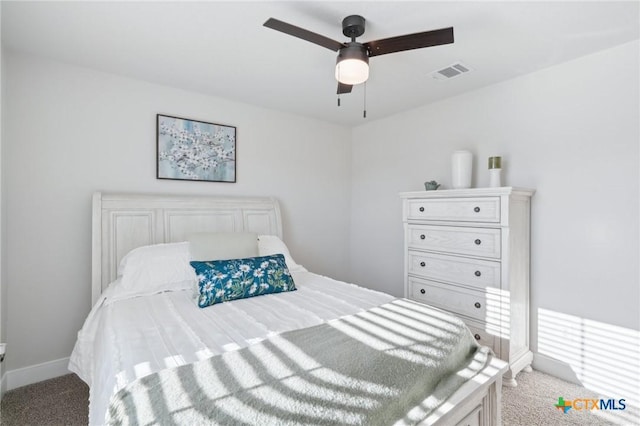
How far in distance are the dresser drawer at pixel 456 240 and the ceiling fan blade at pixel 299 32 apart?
1726mm

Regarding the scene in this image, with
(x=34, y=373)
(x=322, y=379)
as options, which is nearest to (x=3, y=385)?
(x=34, y=373)

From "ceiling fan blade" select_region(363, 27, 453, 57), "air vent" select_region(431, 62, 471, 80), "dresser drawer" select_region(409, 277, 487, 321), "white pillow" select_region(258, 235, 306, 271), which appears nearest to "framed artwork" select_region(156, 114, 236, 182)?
"white pillow" select_region(258, 235, 306, 271)

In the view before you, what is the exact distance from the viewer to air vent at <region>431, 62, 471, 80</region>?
2.51m

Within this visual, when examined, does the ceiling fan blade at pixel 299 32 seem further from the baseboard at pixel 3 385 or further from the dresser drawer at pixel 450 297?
the baseboard at pixel 3 385

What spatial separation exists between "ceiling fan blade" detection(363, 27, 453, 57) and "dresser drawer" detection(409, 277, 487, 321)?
6.09 ft

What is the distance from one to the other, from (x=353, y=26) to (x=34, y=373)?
10.8 feet

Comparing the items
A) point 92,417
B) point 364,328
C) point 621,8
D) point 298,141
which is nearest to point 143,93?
point 298,141

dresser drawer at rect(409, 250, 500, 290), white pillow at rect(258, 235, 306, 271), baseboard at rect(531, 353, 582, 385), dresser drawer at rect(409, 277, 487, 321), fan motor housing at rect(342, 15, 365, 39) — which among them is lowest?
baseboard at rect(531, 353, 582, 385)

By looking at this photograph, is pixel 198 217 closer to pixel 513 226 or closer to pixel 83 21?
pixel 83 21

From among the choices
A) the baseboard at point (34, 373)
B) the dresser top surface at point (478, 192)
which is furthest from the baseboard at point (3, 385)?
the dresser top surface at point (478, 192)

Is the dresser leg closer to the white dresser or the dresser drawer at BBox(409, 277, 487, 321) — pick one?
the white dresser

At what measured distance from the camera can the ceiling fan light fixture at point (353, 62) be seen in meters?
1.78

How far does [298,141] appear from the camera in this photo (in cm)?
385

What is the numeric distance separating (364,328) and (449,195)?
162 centimetres
